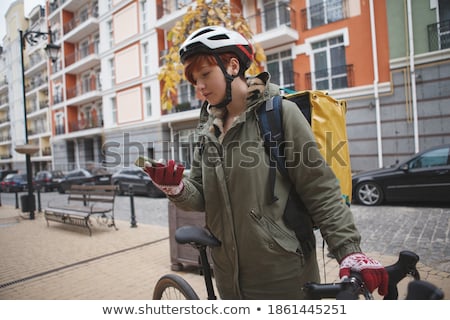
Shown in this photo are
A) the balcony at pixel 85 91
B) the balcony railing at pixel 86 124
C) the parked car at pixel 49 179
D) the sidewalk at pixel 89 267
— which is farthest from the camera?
the balcony railing at pixel 86 124

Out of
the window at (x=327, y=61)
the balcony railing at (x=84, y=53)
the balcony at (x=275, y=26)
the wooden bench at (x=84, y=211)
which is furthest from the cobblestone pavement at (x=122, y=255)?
the balcony railing at (x=84, y=53)

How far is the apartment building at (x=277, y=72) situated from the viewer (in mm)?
3080

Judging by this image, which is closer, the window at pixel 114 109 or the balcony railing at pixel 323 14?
the balcony railing at pixel 323 14

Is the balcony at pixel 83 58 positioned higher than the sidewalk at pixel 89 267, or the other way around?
the balcony at pixel 83 58

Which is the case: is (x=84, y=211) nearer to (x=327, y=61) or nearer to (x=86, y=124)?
(x=327, y=61)

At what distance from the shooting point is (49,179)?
57.6ft

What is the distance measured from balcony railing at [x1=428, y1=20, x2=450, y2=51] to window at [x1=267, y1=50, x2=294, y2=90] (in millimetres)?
9942

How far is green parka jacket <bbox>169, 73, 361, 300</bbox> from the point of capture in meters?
1.30

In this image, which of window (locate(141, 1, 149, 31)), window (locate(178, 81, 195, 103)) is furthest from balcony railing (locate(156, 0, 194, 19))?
window (locate(178, 81, 195, 103))

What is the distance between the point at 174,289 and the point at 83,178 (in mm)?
15642

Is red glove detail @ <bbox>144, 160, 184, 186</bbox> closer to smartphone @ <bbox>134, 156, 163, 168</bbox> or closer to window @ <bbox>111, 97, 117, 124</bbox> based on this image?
smartphone @ <bbox>134, 156, 163, 168</bbox>

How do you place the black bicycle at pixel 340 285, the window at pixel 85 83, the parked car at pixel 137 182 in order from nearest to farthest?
the black bicycle at pixel 340 285, the parked car at pixel 137 182, the window at pixel 85 83

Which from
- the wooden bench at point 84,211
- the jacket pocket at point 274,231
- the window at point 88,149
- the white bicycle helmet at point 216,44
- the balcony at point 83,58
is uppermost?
the balcony at point 83,58

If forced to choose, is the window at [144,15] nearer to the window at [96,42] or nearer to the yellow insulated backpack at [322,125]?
the window at [96,42]
